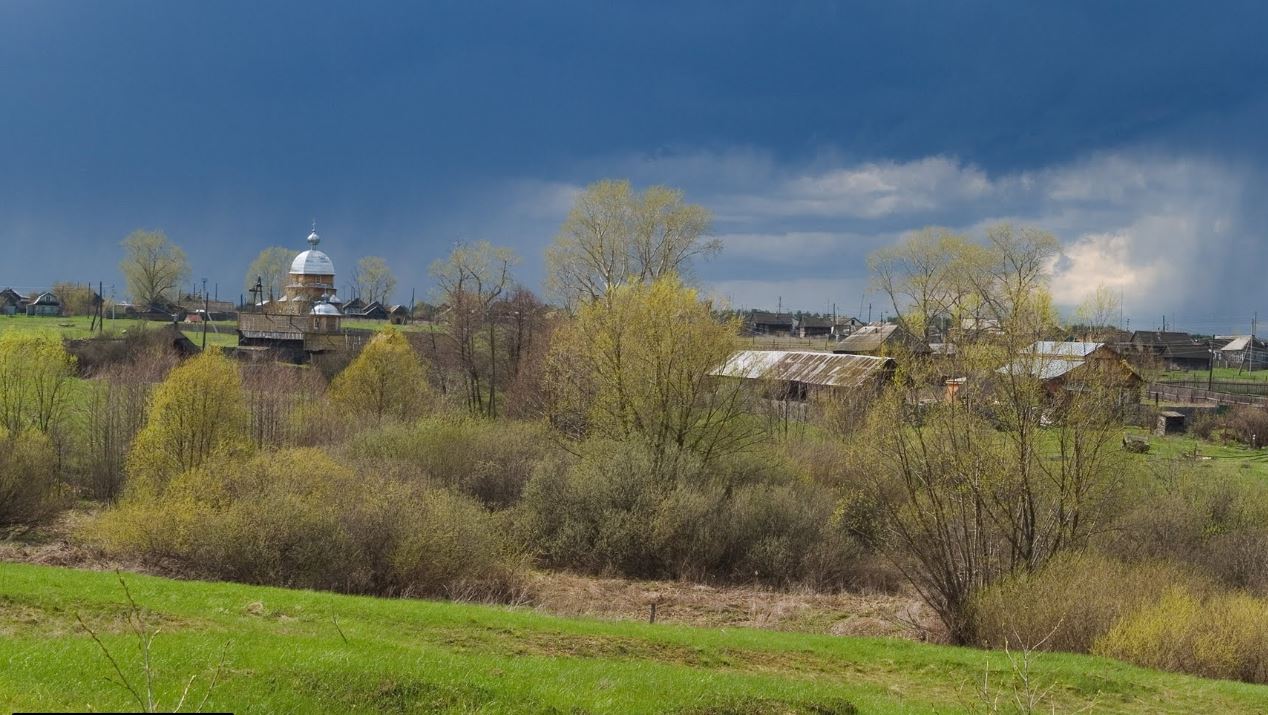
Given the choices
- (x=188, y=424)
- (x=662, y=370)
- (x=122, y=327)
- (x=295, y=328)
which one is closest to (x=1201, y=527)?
(x=662, y=370)

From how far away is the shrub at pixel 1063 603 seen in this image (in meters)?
20.9

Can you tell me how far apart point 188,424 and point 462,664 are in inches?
837

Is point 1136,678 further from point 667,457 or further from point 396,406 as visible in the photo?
point 396,406

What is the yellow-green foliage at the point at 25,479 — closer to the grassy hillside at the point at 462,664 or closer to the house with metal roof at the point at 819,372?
the grassy hillside at the point at 462,664

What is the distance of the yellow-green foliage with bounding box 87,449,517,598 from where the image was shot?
79.5ft

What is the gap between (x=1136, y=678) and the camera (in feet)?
56.4

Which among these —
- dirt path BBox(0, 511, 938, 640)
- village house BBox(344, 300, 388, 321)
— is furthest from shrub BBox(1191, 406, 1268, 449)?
village house BBox(344, 300, 388, 321)

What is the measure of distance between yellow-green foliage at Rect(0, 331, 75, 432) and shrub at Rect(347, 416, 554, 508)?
11413mm

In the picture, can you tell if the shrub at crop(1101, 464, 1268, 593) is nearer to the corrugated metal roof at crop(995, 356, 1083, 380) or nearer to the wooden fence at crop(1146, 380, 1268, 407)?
the corrugated metal roof at crop(995, 356, 1083, 380)

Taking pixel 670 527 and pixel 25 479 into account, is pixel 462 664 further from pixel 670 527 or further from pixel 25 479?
pixel 25 479

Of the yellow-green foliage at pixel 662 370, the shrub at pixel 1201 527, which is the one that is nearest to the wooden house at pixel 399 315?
the yellow-green foliage at pixel 662 370

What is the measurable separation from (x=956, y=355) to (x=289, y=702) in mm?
20821

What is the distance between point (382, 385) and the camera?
44344mm

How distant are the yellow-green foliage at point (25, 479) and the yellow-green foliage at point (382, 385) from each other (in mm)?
13809
